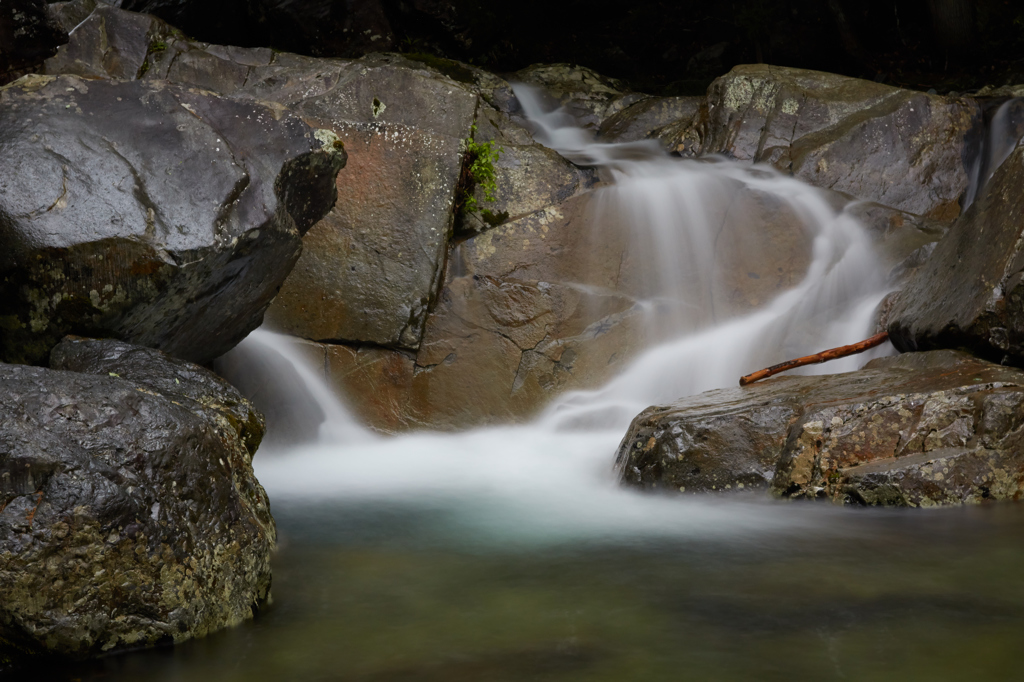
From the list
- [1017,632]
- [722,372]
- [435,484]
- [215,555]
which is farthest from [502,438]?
[1017,632]

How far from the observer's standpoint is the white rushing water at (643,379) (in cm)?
428

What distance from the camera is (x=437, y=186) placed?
20.3ft

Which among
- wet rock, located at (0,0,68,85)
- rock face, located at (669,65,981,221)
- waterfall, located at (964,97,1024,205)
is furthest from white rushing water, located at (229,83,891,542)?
wet rock, located at (0,0,68,85)

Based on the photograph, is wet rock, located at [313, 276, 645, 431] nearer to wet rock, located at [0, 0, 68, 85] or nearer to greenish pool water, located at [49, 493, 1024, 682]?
greenish pool water, located at [49, 493, 1024, 682]

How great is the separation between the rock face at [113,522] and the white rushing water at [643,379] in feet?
4.62

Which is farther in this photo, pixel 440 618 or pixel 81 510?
pixel 440 618

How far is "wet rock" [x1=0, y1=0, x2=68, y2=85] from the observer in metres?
4.14

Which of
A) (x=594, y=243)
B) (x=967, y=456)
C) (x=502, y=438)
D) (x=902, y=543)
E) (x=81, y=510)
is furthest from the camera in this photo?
(x=594, y=243)

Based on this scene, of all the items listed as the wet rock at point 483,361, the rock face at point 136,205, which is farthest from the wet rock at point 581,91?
the rock face at point 136,205

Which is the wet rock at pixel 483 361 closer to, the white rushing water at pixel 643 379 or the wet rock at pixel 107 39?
the white rushing water at pixel 643 379

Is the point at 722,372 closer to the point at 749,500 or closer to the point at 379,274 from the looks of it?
the point at 749,500

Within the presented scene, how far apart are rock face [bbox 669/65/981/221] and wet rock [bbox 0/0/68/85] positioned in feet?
19.6

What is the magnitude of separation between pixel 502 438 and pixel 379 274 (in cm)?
152

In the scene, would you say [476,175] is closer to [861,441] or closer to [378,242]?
[378,242]
